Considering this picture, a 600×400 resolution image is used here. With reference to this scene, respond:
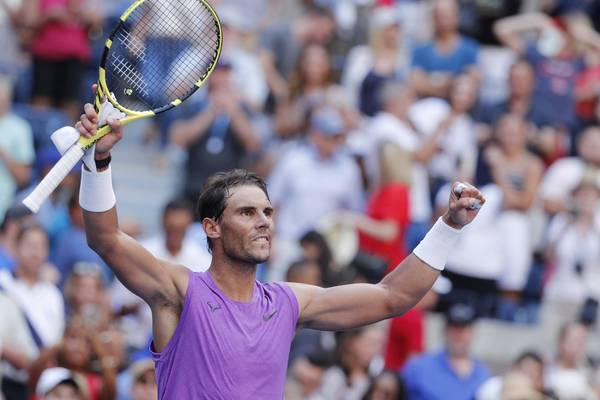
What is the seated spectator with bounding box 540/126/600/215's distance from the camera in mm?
11703

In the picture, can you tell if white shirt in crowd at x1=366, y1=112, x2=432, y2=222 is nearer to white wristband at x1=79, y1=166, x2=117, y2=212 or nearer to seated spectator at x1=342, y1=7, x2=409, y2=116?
seated spectator at x1=342, y1=7, x2=409, y2=116

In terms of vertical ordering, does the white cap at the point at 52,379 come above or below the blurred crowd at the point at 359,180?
above

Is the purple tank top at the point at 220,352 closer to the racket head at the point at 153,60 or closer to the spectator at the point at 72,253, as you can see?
the racket head at the point at 153,60

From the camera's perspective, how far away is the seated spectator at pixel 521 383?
8.61 meters

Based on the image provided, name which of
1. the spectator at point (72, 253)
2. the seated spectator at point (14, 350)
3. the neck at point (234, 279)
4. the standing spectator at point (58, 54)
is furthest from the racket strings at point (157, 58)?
the standing spectator at point (58, 54)

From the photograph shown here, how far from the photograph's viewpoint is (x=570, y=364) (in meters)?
10.2

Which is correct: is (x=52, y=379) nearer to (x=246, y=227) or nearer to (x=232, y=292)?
(x=232, y=292)

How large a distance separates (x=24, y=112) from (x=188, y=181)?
85.1 inches

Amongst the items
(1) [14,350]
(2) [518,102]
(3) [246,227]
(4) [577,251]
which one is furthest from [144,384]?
(2) [518,102]

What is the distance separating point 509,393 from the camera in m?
8.59

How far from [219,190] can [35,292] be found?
4.03m

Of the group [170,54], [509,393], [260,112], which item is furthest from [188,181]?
[170,54]

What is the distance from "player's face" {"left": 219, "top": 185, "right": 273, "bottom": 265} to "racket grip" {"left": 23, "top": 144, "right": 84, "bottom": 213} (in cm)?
68

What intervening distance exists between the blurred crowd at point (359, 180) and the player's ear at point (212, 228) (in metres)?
2.56
